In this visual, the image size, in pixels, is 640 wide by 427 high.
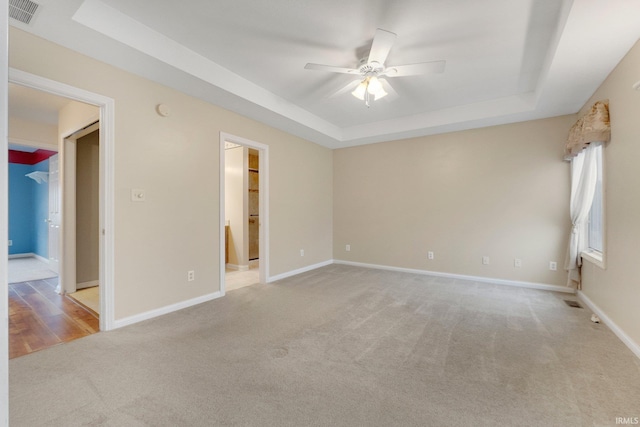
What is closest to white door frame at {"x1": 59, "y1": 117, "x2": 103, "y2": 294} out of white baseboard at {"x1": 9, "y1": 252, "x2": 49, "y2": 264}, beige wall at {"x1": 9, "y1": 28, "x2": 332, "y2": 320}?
beige wall at {"x1": 9, "y1": 28, "x2": 332, "y2": 320}

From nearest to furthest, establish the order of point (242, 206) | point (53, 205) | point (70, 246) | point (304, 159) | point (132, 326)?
point (132, 326)
point (70, 246)
point (53, 205)
point (304, 159)
point (242, 206)

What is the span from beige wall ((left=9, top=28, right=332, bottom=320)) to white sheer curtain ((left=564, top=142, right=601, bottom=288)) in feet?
13.9

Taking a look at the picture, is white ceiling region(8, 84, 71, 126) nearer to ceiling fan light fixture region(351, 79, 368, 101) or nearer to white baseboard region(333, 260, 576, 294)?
ceiling fan light fixture region(351, 79, 368, 101)

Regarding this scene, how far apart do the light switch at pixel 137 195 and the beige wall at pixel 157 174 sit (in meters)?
0.04

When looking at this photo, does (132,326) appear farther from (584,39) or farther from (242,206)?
(584,39)

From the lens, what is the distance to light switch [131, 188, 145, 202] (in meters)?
2.69

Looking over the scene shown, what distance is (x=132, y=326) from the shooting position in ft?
8.50

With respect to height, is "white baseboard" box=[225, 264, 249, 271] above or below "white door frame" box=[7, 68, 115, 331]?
below

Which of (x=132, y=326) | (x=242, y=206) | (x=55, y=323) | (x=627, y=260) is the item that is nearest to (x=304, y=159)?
(x=242, y=206)

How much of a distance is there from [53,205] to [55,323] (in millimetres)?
3168

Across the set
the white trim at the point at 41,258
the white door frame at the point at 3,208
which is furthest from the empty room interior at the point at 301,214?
the white trim at the point at 41,258

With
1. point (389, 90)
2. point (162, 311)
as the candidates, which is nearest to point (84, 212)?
point (162, 311)

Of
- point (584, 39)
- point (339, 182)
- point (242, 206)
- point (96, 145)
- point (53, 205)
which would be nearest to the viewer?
point (584, 39)

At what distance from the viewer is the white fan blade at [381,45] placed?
213 centimetres
